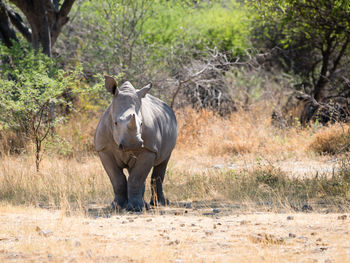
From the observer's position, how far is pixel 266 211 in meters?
6.94

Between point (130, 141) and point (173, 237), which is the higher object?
point (130, 141)

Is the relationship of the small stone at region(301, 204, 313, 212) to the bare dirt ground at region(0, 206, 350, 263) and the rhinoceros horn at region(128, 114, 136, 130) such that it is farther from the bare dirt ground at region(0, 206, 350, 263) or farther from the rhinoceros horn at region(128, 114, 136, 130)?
the rhinoceros horn at region(128, 114, 136, 130)

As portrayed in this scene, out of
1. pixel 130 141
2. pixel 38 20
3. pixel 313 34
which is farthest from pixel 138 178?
pixel 313 34

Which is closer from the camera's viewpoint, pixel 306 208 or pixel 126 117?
pixel 126 117

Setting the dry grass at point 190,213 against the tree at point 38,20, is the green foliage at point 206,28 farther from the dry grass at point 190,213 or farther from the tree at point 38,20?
the dry grass at point 190,213

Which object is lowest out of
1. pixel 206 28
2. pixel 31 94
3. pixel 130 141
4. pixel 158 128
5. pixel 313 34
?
pixel 130 141

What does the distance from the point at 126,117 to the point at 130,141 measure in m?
0.29

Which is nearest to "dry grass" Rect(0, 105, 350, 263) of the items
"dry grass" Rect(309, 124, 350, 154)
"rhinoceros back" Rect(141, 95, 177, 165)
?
"dry grass" Rect(309, 124, 350, 154)

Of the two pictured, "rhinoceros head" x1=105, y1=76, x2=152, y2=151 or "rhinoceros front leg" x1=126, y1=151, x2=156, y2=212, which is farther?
"rhinoceros front leg" x1=126, y1=151, x2=156, y2=212

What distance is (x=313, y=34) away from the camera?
17.0 meters

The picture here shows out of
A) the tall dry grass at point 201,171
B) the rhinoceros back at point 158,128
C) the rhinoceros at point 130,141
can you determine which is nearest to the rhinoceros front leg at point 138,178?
the rhinoceros at point 130,141

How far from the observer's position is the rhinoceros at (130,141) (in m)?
6.54

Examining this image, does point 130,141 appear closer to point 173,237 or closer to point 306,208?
point 173,237

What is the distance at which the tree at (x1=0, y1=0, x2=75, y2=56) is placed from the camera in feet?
41.7
